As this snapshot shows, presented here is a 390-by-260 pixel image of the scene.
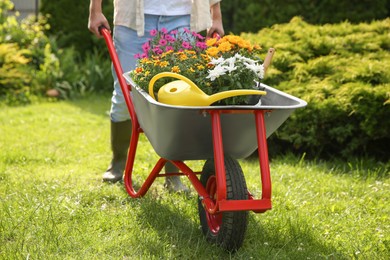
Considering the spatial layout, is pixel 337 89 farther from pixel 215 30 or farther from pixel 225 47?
pixel 225 47

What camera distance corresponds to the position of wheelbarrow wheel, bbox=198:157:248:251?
7.95 feet

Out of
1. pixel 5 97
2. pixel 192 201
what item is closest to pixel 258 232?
pixel 192 201

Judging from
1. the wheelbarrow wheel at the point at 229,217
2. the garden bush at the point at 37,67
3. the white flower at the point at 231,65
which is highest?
the white flower at the point at 231,65

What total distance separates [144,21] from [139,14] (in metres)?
0.05

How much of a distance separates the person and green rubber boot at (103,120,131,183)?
2.7 inches

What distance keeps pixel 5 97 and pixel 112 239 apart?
4.08m

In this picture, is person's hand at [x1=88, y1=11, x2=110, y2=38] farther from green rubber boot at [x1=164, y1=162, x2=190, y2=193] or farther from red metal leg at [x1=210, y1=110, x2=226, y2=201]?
red metal leg at [x1=210, y1=110, x2=226, y2=201]

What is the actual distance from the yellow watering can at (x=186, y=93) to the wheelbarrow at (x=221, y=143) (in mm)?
53

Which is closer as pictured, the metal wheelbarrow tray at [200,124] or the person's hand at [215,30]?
the metal wheelbarrow tray at [200,124]

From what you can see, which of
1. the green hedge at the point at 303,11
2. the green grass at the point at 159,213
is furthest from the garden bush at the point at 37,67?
the green grass at the point at 159,213

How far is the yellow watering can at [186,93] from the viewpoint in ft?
7.72

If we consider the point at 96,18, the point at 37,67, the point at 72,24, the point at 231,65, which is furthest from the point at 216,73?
the point at 72,24

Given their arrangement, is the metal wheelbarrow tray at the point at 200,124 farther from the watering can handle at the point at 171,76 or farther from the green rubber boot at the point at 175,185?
the green rubber boot at the point at 175,185

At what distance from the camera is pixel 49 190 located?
334 centimetres
